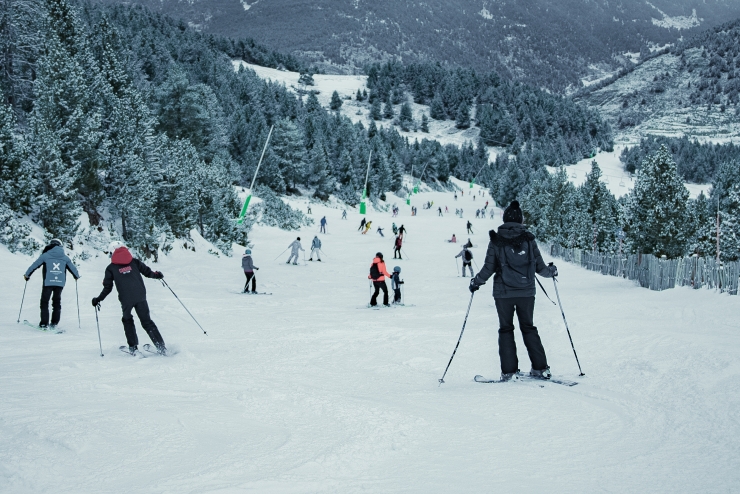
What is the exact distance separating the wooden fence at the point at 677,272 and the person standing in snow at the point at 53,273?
14766 millimetres

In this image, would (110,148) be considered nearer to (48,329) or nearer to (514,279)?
(48,329)

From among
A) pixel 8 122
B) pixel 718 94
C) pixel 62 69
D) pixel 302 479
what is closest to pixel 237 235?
pixel 62 69

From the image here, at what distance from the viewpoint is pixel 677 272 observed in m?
15.4

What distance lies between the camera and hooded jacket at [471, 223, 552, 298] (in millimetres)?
5516

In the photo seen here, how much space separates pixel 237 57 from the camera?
159m

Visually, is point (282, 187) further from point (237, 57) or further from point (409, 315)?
point (237, 57)

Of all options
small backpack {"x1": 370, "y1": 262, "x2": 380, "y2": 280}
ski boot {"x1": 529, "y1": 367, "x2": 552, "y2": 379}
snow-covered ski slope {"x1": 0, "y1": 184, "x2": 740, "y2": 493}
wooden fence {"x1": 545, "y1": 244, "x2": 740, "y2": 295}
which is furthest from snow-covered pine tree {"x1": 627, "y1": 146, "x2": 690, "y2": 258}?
ski boot {"x1": 529, "y1": 367, "x2": 552, "y2": 379}

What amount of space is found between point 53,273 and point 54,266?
117mm

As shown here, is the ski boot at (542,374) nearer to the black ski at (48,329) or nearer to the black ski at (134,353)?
the black ski at (134,353)

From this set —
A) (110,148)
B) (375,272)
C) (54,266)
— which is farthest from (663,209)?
(54,266)

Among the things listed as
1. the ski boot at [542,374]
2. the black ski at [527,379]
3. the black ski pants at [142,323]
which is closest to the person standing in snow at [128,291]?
the black ski pants at [142,323]

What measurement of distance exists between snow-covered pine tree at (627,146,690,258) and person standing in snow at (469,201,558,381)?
77.2 feet

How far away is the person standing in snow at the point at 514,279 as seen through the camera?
18.0 feet

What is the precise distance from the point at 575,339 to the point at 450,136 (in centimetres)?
13332
